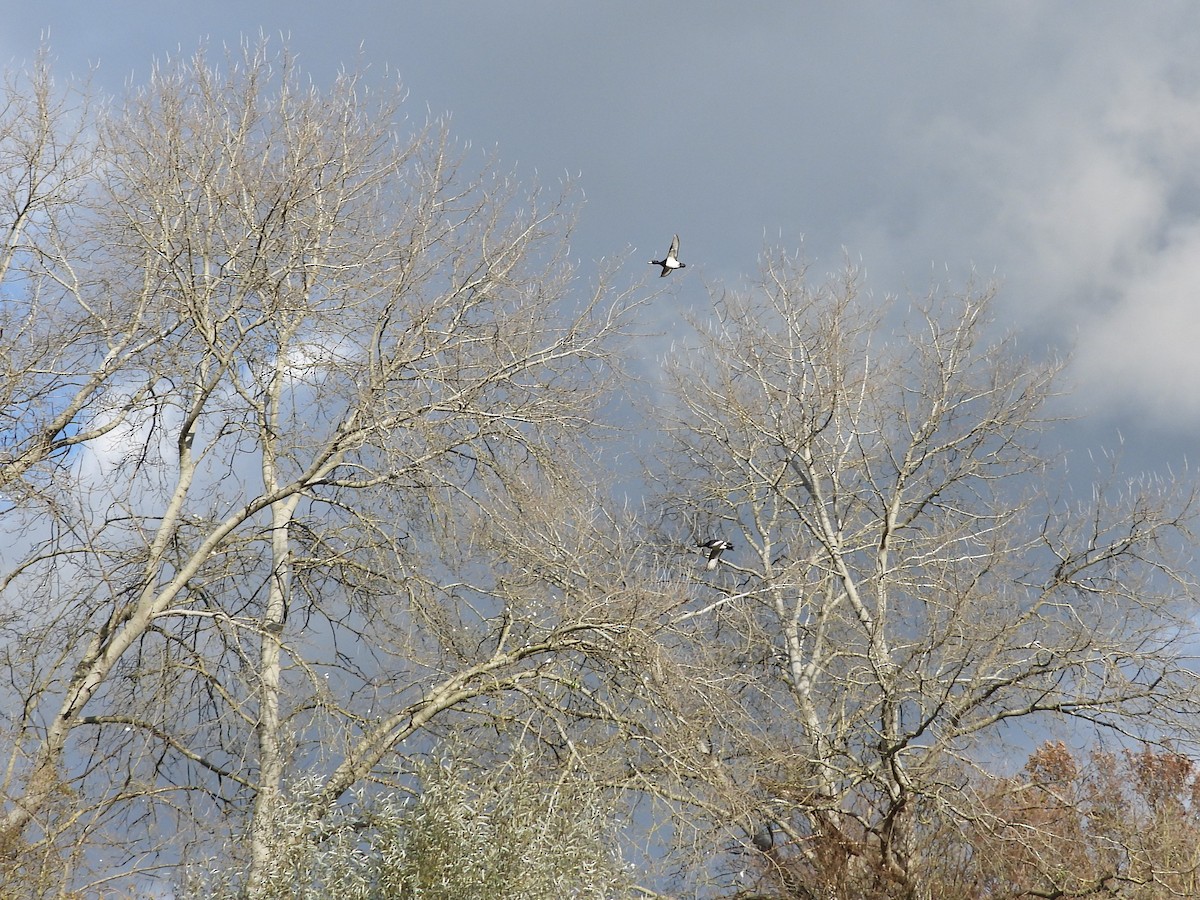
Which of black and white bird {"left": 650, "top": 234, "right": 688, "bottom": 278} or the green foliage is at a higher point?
black and white bird {"left": 650, "top": 234, "right": 688, "bottom": 278}

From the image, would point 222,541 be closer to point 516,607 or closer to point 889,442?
point 516,607

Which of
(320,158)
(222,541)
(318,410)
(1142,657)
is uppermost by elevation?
(320,158)

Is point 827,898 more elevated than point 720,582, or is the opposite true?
point 720,582

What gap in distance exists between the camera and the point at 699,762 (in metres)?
9.42

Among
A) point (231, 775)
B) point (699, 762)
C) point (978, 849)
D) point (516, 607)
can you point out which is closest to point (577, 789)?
point (699, 762)

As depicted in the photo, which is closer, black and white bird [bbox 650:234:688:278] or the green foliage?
the green foliage

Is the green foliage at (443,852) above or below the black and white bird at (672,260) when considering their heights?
below

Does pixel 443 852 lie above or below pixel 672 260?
below

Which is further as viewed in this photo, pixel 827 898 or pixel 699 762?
pixel 827 898

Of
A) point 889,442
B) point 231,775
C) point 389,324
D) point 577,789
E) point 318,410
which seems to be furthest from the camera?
point 889,442

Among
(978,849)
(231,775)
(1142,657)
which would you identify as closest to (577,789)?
(231,775)

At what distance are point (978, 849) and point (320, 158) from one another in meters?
9.11

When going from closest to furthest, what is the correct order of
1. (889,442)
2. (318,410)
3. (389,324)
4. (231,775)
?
(231,775)
(389,324)
(318,410)
(889,442)

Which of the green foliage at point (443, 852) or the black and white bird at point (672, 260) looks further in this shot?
the black and white bird at point (672, 260)
